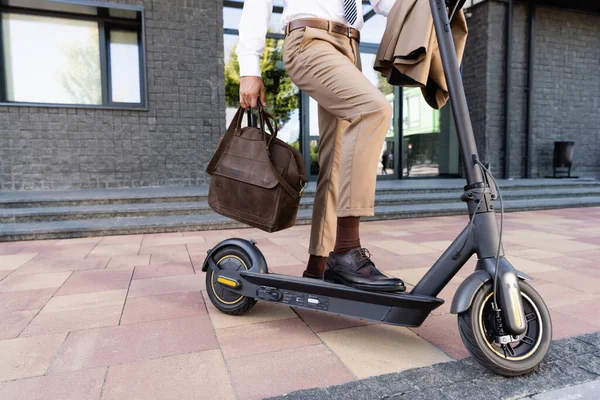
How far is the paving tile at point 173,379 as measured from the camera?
1360 mm

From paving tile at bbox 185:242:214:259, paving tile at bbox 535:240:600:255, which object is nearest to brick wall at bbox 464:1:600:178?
paving tile at bbox 535:240:600:255

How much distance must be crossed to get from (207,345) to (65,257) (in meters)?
2.41

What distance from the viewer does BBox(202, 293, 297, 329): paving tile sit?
1.97 metres

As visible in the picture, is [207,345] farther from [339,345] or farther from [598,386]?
[598,386]

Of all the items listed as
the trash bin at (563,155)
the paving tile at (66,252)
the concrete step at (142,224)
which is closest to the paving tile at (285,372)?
the paving tile at (66,252)

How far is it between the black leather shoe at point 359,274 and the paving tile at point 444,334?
312 mm

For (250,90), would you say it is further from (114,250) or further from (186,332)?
(114,250)

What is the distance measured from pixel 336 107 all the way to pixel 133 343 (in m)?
1.33

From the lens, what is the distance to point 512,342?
1418mm

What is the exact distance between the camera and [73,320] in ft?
6.72

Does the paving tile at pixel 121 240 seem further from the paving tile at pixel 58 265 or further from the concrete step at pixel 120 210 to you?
the paving tile at pixel 58 265

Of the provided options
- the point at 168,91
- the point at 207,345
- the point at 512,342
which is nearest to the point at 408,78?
the point at 512,342

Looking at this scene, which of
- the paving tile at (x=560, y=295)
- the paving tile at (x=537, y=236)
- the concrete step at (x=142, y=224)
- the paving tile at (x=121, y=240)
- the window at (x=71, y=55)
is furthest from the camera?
the window at (x=71, y=55)

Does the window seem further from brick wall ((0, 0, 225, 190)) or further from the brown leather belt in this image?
the brown leather belt
